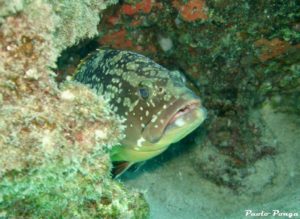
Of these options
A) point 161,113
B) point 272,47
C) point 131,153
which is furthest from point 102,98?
point 272,47

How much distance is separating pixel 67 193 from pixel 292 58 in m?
4.34

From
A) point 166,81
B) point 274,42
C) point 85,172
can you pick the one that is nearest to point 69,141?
point 85,172

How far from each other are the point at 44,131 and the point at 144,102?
6.55 feet

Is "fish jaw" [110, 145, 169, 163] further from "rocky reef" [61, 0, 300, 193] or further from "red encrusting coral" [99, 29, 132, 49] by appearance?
"red encrusting coral" [99, 29, 132, 49]

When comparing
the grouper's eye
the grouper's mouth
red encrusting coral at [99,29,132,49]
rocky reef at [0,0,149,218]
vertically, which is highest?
red encrusting coral at [99,29,132,49]

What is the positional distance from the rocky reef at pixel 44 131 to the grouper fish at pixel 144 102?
138 centimetres

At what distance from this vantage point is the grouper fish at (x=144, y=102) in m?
3.89

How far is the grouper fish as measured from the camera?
12.8 feet

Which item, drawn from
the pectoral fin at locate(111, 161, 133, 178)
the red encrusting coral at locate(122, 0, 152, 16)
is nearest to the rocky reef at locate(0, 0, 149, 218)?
the pectoral fin at locate(111, 161, 133, 178)

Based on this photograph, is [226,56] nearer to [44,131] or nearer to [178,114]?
[178,114]

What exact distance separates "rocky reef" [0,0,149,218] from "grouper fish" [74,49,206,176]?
1378 millimetres

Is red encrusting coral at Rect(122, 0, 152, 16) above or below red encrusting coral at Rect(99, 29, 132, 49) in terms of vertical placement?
above

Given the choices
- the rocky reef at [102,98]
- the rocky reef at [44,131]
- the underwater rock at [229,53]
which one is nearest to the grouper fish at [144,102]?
the rocky reef at [102,98]

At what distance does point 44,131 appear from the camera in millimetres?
2256
